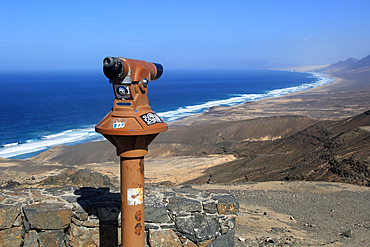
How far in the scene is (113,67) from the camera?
3621 millimetres

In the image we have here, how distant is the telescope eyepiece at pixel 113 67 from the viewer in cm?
358

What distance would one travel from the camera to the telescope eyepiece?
3.58m

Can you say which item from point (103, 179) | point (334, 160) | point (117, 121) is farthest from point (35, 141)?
point (117, 121)

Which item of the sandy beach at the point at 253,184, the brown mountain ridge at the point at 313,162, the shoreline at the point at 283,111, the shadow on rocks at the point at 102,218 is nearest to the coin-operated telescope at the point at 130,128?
the shadow on rocks at the point at 102,218

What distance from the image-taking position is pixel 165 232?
4867mm

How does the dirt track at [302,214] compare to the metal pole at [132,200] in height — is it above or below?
below

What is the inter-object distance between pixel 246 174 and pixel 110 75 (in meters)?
13.3

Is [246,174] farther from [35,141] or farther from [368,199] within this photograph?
[35,141]

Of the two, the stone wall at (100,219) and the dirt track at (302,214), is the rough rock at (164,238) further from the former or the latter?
the dirt track at (302,214)

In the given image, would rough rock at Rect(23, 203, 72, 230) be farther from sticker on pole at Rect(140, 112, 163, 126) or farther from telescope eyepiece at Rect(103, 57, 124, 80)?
telescope eyepiece at Rect(103, 57, 124, 80)

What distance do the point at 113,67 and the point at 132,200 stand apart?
152 centimetres

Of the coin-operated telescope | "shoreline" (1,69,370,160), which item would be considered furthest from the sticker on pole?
"shoreline" (1,69,370,160)

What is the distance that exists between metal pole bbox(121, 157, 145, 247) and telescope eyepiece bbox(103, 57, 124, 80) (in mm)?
947

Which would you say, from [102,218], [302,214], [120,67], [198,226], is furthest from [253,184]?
[120,67]
